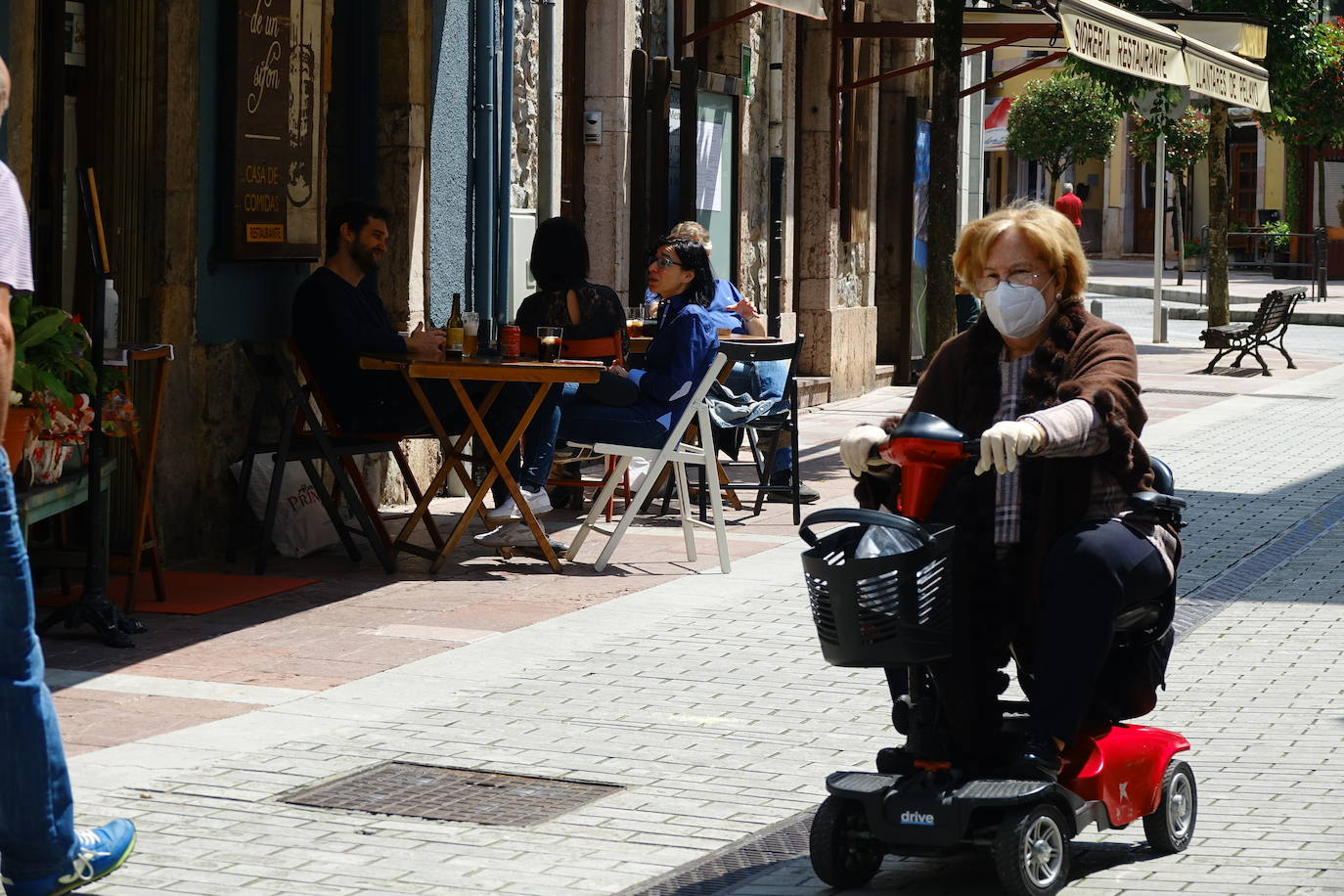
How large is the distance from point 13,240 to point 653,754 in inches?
95.7

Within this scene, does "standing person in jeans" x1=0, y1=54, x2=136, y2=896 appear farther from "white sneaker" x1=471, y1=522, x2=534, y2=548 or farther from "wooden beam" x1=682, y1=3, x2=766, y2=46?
"wooden beam" x1=682, y1=3, x2=766, y2=46

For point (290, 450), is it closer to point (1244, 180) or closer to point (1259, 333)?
point (1259, 333)

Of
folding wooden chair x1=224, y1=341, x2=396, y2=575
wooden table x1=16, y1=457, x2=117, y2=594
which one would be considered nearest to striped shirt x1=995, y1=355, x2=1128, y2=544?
wooden table x1=16, y1=457, x2=117, y2=594

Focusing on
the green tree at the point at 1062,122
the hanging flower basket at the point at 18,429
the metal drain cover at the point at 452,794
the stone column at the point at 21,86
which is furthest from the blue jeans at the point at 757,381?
the green tree at the point at 1062,122

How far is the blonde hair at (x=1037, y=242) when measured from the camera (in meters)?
4.89

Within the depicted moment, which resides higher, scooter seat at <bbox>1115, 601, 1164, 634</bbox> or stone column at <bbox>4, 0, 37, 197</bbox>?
stone column at <bbox>4, 0, 37, 197</bbox>

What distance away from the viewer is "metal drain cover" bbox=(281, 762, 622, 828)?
525 cm

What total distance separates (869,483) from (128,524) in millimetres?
4649

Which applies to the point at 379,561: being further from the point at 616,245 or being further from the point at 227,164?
the point at 616,245

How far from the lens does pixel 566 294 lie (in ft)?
Answer: 32.6

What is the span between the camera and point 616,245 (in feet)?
45.8

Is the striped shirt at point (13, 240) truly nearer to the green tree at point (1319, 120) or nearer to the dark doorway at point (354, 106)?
the dark doorway at point (354, 106)

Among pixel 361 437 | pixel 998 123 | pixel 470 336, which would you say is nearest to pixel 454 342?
pixel 470 336

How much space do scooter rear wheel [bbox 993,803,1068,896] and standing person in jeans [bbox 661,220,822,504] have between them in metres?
6.08
